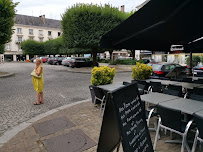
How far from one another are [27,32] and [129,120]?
68.9 meters

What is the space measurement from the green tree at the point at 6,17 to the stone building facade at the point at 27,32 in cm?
4997

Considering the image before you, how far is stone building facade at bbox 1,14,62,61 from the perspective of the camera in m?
59.4

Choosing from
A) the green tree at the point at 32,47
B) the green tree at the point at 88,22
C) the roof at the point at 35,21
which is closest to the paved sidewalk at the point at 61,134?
the green tree at the point at 88,22

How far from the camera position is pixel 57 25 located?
7012cm

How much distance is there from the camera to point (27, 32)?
202ft

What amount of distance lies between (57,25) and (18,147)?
73.2 m

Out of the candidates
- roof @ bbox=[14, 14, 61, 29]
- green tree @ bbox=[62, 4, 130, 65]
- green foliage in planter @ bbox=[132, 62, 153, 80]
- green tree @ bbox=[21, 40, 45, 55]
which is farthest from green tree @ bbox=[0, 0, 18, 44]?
roof @ bbox=[14, 14, 61, 29]

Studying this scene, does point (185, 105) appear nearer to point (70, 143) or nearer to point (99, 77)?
point (70, 143)

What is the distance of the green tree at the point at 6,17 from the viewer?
1329cm

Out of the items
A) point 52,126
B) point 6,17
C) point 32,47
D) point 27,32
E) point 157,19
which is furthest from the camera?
point 27,32

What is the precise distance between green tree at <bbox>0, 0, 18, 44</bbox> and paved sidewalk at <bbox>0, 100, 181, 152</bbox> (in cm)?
1210

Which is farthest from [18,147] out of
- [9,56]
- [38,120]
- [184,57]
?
[9,56]

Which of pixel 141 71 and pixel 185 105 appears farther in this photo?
pixel 141 71

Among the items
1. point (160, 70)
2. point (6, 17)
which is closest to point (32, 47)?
point (6, 17)
